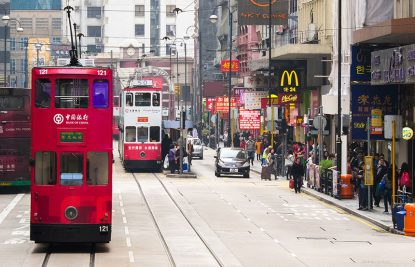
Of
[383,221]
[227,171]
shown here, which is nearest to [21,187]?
A: [227,171]

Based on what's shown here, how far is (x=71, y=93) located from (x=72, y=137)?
3.20 feet

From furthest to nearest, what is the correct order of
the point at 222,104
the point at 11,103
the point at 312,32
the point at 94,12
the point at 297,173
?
the point at 94,12, the point at 222,104, the point at 312,32, the point at 297,173, the point at 11,103

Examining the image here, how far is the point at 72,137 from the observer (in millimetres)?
26500

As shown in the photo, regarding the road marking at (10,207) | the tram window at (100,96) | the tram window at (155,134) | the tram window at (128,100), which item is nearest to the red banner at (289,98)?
the tram window at (155,134)

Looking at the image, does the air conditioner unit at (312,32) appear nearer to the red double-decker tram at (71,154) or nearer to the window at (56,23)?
the red double-decker tram at (71,154)

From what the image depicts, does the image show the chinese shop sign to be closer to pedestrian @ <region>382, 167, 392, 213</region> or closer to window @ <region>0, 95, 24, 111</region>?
pedestrian @ <region>382, 167, 392, 213</region>

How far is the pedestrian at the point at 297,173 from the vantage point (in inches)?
1889

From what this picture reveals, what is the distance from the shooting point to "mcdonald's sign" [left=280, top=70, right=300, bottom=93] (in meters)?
75.7

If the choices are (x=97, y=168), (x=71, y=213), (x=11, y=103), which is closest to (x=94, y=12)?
(x=11, y=103)

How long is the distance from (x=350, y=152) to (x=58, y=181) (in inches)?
1046

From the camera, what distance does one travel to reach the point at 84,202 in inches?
1046

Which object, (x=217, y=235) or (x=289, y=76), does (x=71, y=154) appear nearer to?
(x=217, y=235)

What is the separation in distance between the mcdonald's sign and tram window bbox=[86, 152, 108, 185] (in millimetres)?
49518

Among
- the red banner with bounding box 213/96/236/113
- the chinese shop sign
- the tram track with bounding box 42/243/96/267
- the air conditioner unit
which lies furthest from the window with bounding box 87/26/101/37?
the tram track with bounding box 42/243/96/267
